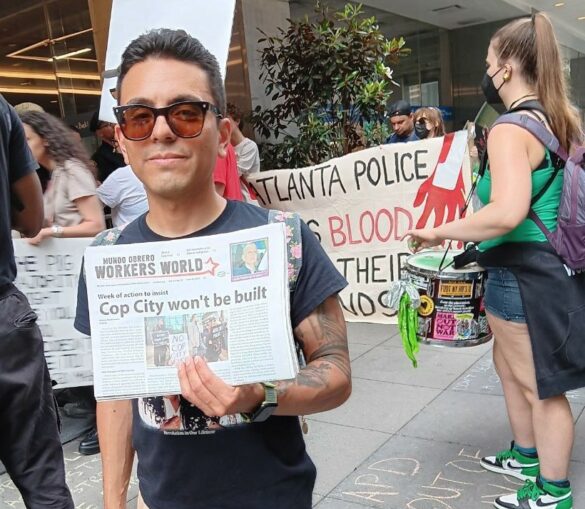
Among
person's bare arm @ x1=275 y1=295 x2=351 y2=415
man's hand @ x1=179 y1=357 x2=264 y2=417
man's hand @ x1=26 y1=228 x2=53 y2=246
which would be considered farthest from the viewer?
man's hand @ x1=26 y1=228 x2=53 y2=246

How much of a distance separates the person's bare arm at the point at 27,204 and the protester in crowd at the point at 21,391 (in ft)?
0.28

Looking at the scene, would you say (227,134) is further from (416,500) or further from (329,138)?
(329,138)

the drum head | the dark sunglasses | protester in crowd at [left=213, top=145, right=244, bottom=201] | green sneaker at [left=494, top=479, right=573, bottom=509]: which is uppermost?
the dark sunglasses

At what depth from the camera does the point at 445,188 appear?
17.4 feet

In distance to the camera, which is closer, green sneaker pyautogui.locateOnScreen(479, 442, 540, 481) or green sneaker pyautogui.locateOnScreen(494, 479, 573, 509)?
green sneaker pyautogui.locateOnScreen(494, 479, 573, 509)

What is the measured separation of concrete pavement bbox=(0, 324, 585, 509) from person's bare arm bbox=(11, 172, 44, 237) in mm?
1419

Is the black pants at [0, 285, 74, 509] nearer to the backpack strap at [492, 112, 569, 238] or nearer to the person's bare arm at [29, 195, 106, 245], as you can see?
A: the person's bare arm at [29, 195, 106, 245]

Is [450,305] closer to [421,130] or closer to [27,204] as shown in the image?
[27,204]

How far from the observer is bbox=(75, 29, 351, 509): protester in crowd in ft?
4.33

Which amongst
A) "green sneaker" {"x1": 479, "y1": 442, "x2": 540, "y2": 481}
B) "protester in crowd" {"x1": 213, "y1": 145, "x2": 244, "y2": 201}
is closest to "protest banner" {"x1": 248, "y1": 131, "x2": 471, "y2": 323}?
"protester in crowd" {"x1": 213, "y1": 145, "x2": 244, "y2": 201}

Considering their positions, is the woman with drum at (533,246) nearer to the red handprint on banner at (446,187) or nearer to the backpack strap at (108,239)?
the backpack strap at (108,239)

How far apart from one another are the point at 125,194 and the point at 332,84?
3.93 meters

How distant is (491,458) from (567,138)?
5.27 feet

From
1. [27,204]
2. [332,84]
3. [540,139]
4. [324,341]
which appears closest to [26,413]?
[27,204]
